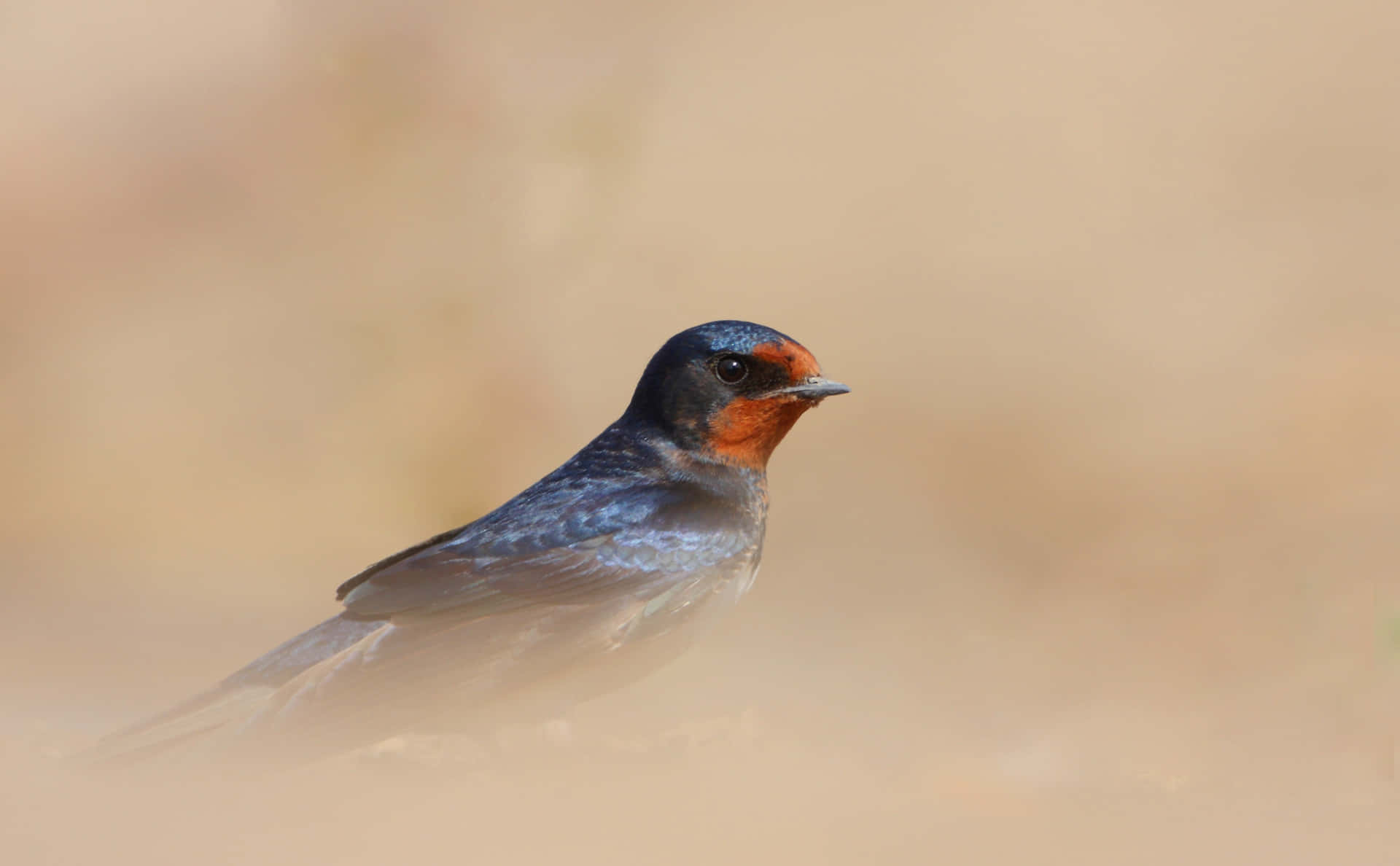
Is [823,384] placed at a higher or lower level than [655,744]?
higher

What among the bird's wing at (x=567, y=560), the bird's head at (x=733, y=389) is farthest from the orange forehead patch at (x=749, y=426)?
the bird's wing at (x=567, y=560)

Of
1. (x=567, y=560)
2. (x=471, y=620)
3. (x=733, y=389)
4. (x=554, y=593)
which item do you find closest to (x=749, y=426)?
(x=733, y=389)

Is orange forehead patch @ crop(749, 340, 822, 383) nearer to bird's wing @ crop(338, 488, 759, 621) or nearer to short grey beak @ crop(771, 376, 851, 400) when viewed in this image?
short grey beak @ crop(771, 376, 851, 400)

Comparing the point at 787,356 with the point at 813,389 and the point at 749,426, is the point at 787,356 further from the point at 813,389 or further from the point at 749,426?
the point at 749,426

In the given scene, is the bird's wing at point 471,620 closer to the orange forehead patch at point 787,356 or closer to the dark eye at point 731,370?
the dark eye at point 731,370

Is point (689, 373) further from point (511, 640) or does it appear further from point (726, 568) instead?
point (511, 640)

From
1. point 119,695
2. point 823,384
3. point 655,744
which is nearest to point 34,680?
point 119,695
